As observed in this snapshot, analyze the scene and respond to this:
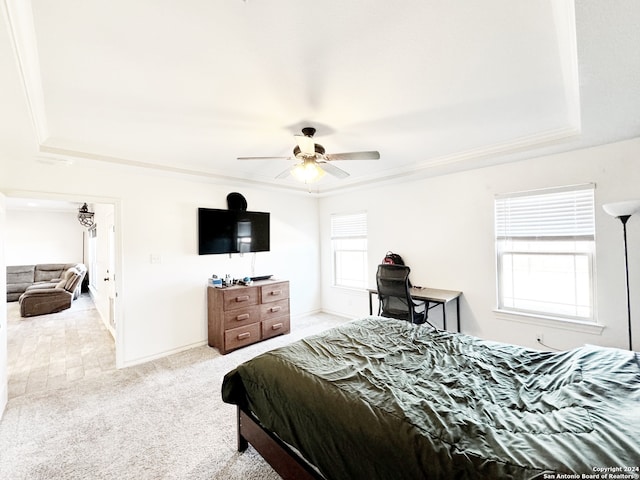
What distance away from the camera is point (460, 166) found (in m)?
3.45

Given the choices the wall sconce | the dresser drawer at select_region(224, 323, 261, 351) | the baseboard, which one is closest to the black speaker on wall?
the dresser drawer at select_region(224, 323, 261, 351)

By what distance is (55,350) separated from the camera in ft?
12.6

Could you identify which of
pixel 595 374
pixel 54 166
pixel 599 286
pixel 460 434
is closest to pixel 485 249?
pixel 599 286

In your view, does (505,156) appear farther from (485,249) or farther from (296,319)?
(296,319)

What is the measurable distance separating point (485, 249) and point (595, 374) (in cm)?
219

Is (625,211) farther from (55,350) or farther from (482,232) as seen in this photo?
(55,350)

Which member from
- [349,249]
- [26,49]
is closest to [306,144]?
[26,49]

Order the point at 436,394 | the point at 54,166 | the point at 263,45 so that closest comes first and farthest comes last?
the point at 436,394 → the point at 263,45 → the point at 54,166

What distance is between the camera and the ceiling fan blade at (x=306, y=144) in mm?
2329

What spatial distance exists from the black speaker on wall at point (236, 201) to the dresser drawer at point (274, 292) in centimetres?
132

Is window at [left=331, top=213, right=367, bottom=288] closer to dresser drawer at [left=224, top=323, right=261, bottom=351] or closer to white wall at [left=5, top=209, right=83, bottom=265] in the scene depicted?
dresser drawer at [left=224, top=323, right=261, bottom=351]

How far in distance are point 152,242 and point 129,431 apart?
2154 millimetres

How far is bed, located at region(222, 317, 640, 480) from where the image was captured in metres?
0.99

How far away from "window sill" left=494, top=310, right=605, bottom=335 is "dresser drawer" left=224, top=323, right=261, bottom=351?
3.20 m
